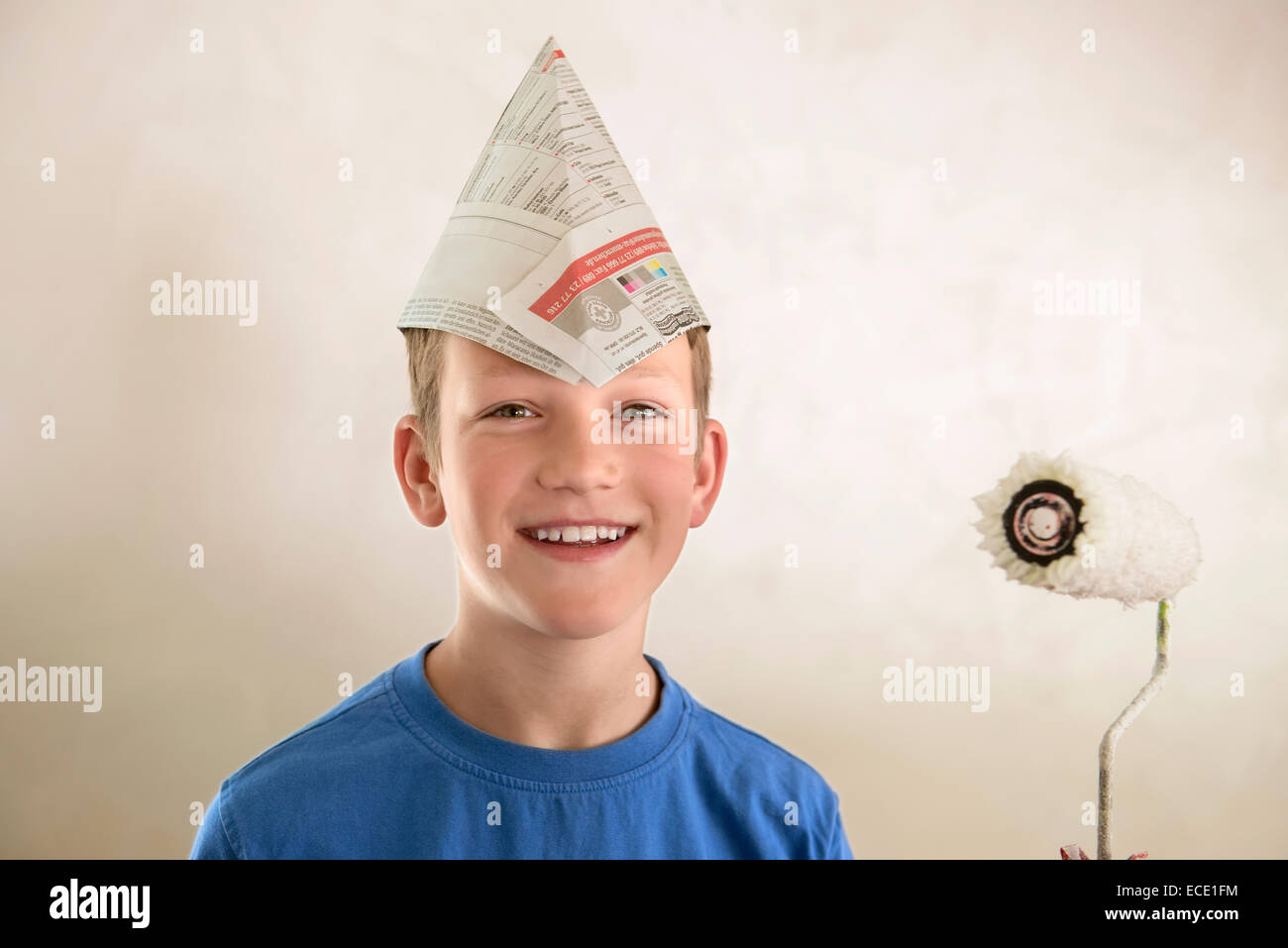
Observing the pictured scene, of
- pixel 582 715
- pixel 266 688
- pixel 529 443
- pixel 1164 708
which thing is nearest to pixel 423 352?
pixel 529 443

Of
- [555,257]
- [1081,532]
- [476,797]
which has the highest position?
[555,257]

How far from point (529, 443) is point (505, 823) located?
41 cm

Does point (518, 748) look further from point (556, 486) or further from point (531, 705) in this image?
point (556, 486)

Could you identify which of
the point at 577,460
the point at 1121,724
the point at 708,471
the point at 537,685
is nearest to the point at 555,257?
the point at 577,460

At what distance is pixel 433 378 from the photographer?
1298 millimetres

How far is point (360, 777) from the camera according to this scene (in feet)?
3.93

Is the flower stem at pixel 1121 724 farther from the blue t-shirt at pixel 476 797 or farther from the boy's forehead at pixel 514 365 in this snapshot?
the boy's forehead at pixel 514 365

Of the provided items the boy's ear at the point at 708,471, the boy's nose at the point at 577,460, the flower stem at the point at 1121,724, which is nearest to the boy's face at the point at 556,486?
the boy's nose at the point at 577,460

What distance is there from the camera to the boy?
117 cm

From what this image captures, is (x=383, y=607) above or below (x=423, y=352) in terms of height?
below

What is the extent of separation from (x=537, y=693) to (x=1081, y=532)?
628 millimetres

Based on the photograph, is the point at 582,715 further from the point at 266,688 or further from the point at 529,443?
the point at 266,688

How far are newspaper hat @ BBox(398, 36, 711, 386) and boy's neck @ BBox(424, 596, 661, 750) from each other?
0.31 meters

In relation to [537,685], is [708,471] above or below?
above
